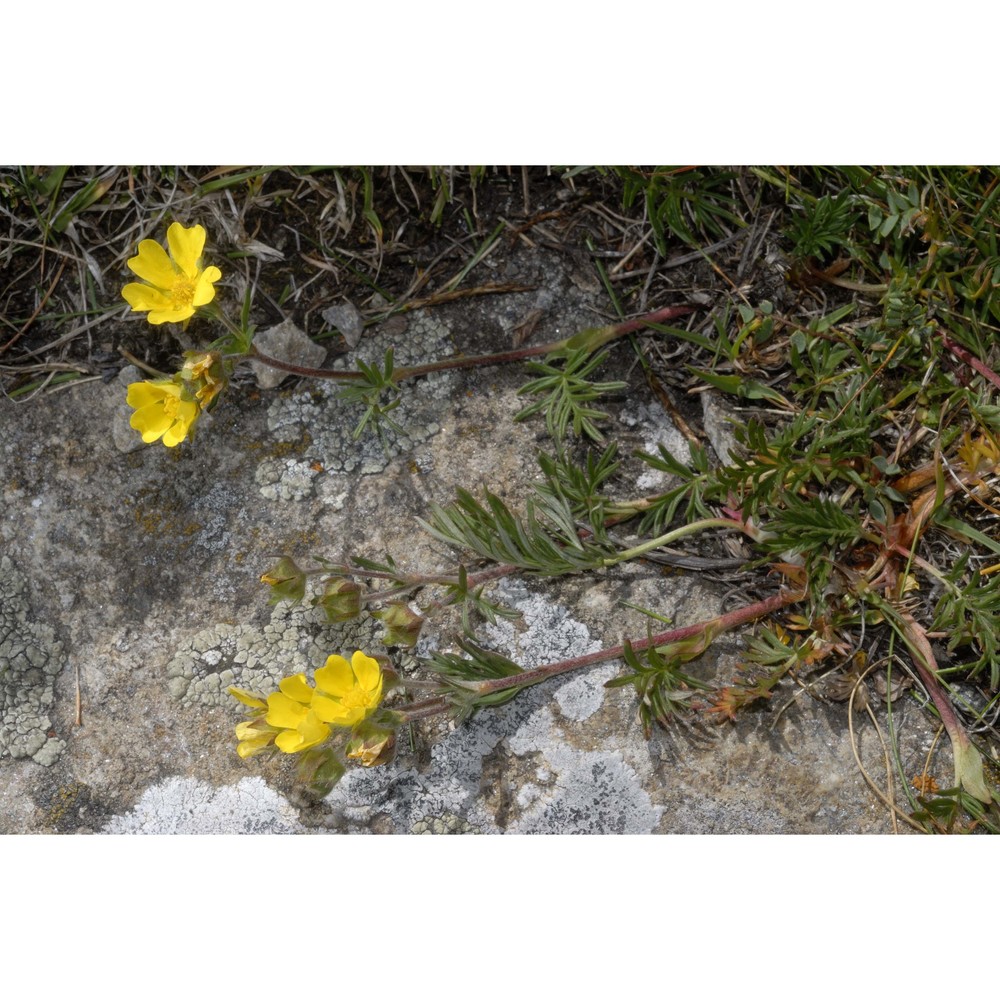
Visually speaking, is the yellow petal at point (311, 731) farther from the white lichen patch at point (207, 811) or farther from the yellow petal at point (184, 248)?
the yellow petal at point (184, 248)

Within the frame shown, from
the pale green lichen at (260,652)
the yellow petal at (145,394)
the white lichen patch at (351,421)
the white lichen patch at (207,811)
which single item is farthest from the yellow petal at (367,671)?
the yellow petal at (145,394)

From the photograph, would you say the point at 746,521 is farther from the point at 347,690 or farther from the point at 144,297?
the point at 144,297

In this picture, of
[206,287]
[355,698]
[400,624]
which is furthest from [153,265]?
[355,698]

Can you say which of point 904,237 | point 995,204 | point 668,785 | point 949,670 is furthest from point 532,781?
point 995,204

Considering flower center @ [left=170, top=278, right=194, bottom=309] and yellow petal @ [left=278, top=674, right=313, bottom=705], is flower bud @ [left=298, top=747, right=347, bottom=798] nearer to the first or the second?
yellow petal @ [left=278, top=674, right=313, bottom=705]

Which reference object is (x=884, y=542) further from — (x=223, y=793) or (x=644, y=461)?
(x=223, y=793)

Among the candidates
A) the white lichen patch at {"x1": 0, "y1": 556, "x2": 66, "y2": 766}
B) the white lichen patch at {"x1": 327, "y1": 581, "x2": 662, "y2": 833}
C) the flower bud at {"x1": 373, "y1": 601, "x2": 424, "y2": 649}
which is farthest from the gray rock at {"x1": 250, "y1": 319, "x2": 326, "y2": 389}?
the white lichen patch at {"x1": 327, "y1": 581, "x2": 662, "y2": 833}
